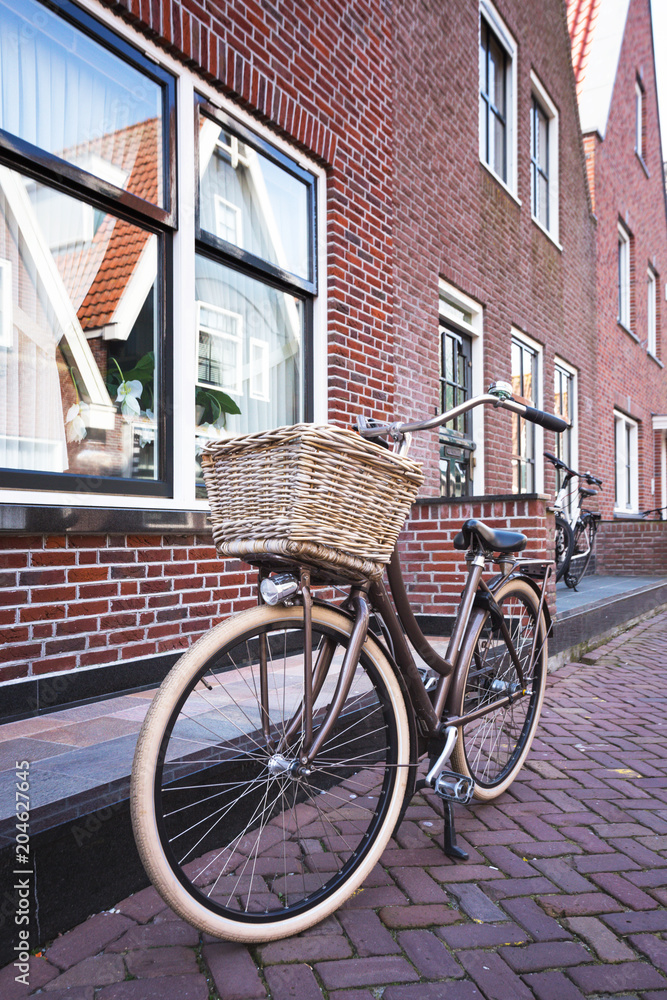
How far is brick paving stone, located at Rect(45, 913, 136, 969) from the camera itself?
1.72 meters

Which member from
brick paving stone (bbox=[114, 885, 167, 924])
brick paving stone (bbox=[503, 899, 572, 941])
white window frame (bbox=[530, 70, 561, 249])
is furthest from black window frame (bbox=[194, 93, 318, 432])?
white window frame (bbox=[530, 70, 561, 249])

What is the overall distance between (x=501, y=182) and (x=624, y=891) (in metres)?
7.09

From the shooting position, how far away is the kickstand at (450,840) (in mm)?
2316

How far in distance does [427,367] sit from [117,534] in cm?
358

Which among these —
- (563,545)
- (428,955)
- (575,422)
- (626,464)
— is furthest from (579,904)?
(626,464)

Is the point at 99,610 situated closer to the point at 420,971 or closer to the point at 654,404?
the point at 420,971

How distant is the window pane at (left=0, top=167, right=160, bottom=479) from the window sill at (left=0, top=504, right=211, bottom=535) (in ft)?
0.79

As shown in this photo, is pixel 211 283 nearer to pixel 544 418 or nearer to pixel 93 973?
pixel 544 418

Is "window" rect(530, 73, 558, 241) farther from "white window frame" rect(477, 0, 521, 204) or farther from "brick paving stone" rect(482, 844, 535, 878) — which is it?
"brick paving stone" rect(482, 844, 535, 878)

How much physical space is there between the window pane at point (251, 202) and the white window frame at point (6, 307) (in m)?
1.22

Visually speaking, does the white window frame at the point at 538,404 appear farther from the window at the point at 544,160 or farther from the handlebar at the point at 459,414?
the handlebar at the point at 459,414

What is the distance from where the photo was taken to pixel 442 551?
199 inches

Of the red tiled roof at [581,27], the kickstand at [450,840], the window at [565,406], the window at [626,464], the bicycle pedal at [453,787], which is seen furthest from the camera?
the window at [626,464]

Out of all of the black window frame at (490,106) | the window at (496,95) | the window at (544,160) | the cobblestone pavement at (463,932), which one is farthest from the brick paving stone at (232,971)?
the window at (544,160)
